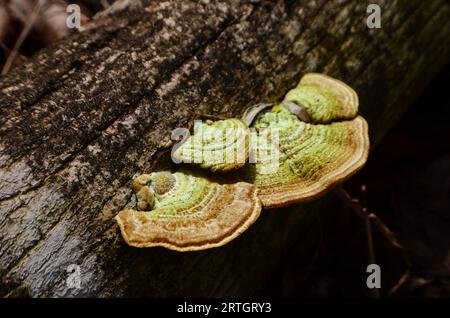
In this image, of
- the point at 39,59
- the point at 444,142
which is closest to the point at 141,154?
the point at 39,59

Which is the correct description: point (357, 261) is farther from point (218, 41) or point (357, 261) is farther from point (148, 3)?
point (148, 3)

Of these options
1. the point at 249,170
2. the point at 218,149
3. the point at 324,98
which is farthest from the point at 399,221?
the point at 218,149

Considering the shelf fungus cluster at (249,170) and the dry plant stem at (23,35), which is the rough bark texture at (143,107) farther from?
the dry plant stem at (23,35)

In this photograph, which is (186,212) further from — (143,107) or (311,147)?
(311,147)

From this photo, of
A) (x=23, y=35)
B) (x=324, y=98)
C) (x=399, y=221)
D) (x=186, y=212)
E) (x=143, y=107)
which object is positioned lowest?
(x=399, y=221)

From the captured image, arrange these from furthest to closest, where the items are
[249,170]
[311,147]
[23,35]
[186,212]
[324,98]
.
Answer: [23,35] → [324,98] → [311,147] → [249,170] → [186,212]
